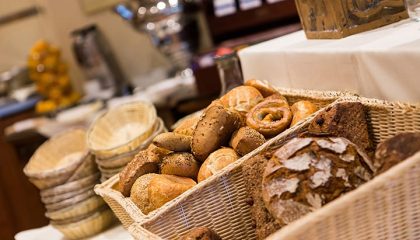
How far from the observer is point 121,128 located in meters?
1.86

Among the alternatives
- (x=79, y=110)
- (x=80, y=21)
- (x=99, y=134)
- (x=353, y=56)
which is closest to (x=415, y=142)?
(x=353, y=56)

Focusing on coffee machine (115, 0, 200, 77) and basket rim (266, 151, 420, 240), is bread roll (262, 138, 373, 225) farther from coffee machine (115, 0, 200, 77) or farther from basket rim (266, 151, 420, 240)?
coffee machine (115, 0, 200, 77)

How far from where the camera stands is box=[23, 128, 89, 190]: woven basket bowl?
1691mm

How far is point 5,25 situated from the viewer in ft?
16.0

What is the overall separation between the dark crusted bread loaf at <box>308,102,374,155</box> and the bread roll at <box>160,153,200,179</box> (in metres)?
0.29

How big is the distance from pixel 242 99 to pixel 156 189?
365mm

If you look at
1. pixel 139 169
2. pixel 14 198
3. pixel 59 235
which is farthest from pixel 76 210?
pixel 14 198

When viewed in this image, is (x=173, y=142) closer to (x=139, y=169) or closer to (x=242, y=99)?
(x=139, y=169)

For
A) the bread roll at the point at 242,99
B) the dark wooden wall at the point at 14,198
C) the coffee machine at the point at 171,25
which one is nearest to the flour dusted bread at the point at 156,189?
the bread roll at the point at 242,99

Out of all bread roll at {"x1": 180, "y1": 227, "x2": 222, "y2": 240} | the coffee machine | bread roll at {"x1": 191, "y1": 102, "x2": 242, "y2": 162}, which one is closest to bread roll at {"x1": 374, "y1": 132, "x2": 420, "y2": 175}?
bread roll at {"x1": 180, "y1": 227, "x2": 222, "y2": 240}

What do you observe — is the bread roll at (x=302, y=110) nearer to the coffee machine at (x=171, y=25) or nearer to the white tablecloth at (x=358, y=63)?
the white tablecloth at (x=358, y=63)

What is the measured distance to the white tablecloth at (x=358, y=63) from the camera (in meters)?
1.14

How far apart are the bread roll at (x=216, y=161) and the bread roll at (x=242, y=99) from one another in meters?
0.19

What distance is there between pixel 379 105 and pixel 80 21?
3639mm
